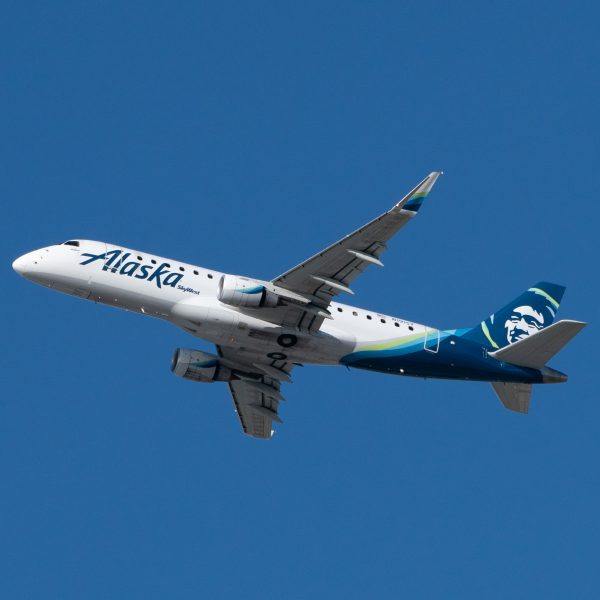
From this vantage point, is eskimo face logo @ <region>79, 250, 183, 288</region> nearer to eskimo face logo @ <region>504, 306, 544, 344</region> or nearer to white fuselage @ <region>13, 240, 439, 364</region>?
white fuselage @ <region>13, 240, 439, 364</region>

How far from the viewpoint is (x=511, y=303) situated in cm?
6850

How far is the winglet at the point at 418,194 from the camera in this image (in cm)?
5572

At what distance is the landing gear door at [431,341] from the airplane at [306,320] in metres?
0.05

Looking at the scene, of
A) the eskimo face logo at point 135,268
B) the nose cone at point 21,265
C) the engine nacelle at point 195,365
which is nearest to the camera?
the eskimo face logo at point 135,268

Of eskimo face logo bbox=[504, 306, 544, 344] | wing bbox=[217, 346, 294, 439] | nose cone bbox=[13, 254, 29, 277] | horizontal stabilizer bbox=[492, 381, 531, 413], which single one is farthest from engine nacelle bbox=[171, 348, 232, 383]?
eskimo face logo bbox=[504, 306, 544, 344]

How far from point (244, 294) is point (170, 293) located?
3895mm

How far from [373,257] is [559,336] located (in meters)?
10.7

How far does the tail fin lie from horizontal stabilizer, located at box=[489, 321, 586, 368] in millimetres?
1798

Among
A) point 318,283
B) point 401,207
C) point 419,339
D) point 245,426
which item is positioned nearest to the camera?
point 401,207

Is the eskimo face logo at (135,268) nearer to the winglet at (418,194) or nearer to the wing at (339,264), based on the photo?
the wing at (339,264)

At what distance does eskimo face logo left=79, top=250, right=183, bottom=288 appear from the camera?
62.6m

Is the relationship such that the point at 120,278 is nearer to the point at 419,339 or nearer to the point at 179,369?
the point at 179,369

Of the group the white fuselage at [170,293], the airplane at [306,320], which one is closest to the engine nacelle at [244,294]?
the airplane at [306,320]

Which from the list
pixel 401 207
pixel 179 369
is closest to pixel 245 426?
pixel 179 369
